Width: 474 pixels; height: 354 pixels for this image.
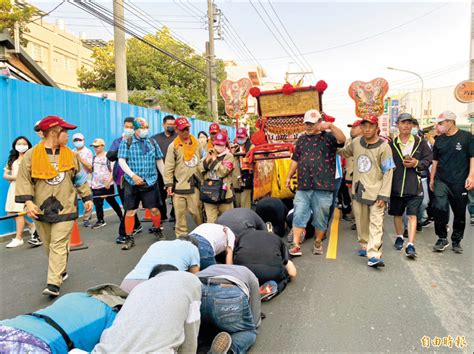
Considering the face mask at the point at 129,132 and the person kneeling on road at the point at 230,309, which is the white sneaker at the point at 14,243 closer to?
the face mask at the point at 129,132

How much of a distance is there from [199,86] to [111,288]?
24.6 metres

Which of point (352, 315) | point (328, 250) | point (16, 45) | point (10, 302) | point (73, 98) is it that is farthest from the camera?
point (16, 45)

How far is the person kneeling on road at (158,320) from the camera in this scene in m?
2.04

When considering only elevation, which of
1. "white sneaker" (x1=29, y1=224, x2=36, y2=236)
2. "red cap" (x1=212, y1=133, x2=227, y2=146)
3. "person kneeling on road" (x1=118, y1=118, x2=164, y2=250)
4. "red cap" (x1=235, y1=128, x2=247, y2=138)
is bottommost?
"white sneaker" (x1=29, y1=224, x2=36, y2=236)

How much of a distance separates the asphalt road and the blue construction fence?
2121 millimetres

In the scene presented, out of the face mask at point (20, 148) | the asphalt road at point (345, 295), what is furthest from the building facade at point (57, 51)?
the asphalt road at point (345, 295)

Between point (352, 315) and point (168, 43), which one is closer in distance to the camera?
point (352, 315)

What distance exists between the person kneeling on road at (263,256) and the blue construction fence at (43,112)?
192 inches

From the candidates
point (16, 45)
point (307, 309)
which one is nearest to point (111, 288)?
point (307, 309)

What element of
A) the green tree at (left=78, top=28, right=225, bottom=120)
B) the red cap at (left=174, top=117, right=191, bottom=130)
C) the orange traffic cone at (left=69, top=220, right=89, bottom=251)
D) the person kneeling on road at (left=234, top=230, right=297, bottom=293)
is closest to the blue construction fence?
the orange traffic cone at (left=69, top=220, right=89, bottom=251)

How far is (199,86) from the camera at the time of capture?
26.2m

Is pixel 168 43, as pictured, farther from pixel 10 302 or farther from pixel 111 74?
pixel 10 302

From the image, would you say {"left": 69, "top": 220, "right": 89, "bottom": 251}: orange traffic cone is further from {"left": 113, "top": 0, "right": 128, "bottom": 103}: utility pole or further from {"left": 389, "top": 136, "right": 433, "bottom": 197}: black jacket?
{"left": 113, "top": 0, "right": 128, "bottom": 103}: utility pole

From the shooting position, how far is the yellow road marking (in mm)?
5355
